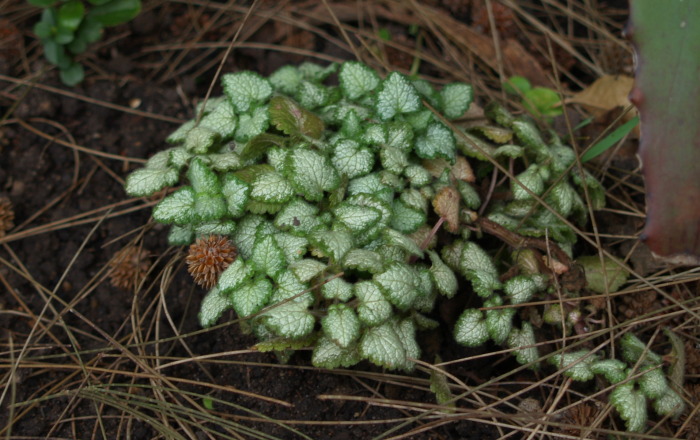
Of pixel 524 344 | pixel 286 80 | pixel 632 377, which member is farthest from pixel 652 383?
pixel 286 80

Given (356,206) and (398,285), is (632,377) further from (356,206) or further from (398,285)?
(356,206)

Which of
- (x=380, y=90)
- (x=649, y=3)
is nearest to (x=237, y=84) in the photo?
(x=380, y=90)

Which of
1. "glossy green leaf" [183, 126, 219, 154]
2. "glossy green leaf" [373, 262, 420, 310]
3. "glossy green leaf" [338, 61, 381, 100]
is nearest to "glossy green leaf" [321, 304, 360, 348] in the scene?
"glossy green leaf" [373, 262, 420, 310]

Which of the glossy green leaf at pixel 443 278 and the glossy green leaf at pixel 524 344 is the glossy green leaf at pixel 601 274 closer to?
the glossy green leaf at pixel 524 344

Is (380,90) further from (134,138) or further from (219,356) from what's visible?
(134,138)

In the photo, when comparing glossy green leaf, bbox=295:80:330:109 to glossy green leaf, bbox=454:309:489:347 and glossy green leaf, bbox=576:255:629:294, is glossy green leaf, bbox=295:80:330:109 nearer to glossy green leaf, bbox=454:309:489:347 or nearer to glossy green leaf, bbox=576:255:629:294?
glossy green leaf, bbox=454:309:489:347

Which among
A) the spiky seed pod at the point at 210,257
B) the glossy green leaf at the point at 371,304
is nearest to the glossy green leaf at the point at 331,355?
the glossy green leaf at the point at 371,304
